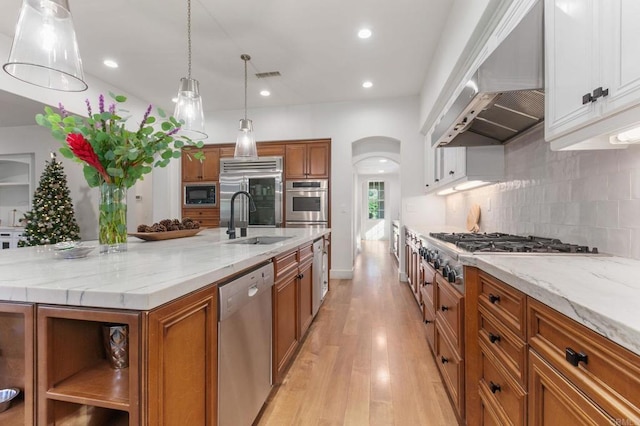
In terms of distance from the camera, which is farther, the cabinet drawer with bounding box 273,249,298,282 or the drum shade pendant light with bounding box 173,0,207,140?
the drum shade pendant light with bounding box 173,0,207,140

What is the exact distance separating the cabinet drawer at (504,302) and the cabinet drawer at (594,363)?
10cm

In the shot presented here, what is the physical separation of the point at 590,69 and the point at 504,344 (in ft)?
3.45

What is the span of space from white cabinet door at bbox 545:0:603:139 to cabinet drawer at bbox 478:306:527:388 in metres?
0.82

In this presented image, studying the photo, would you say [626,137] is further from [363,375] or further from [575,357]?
[363,375]

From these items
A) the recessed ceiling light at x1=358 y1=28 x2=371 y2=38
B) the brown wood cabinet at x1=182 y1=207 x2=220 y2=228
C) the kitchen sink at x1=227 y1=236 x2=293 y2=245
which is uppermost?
the recessed ceiling light at x1=358 y1=28 x2=371 y2=38

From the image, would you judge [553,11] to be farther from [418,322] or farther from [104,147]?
[418,322]

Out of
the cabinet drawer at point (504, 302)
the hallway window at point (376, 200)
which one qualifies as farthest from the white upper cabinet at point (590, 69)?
the hallway window at point (376, 200)

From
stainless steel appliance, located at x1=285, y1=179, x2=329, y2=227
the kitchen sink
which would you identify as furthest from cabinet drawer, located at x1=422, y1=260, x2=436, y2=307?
stainless steel appliance, located at x1=285, y1=179, x2=329, y2=227

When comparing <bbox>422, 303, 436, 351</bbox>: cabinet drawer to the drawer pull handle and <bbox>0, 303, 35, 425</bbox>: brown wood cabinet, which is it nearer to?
the drawer pull handle

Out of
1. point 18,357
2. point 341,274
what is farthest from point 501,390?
point 341,274

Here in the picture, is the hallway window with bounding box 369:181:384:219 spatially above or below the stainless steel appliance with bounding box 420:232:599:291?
above

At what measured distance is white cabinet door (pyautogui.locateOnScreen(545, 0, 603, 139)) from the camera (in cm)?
100

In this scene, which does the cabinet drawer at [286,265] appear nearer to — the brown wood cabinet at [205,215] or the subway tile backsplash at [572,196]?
the subway tile backsplash at [572,196]

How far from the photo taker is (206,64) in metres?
3.68
